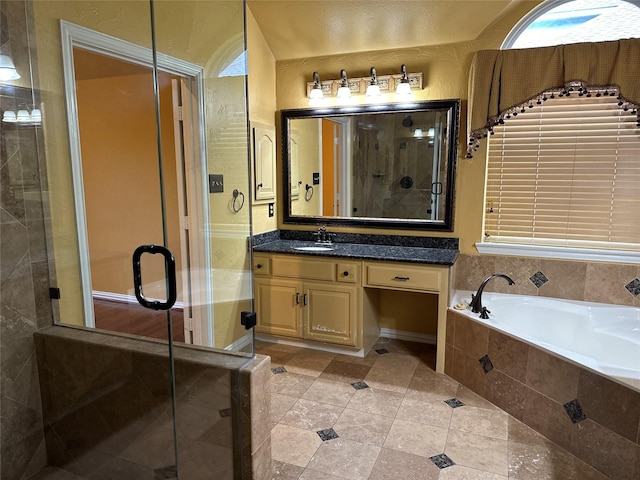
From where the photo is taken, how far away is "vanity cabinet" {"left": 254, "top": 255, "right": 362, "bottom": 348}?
10.1 feet

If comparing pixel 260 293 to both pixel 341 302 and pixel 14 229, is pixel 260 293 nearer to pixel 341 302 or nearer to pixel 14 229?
pixel 341 302

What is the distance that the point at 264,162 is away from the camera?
→ 136 inches

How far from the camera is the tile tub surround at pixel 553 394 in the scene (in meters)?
1.89

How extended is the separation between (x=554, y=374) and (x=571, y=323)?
817 millimetres

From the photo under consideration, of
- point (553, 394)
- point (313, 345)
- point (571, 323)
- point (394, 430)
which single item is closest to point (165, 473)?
point (394, 430)

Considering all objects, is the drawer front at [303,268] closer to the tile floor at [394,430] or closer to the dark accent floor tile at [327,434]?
the tile floor at [394,430]

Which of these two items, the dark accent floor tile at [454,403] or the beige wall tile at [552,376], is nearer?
the beige wall tile at [552,376]

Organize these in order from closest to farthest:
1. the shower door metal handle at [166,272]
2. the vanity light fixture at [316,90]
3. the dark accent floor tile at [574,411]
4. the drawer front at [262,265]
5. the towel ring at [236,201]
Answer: the shower door metal handle at [166,272] < the dark accent floor tile at [574,411] < the towel ring at [236,201] < the drawer front at [262,265] < the vanity light fixture at [316,90]

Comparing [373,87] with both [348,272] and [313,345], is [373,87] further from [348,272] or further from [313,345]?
[313,345]

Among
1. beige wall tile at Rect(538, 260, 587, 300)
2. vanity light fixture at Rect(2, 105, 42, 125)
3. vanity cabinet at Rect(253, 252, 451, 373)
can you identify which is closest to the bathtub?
beige wall tile at Rect(538, 260, 587, 300)

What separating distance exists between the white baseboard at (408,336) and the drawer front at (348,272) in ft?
2.53

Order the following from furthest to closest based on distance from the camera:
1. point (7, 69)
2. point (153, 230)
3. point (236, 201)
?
Answer: point (153, 230) < point (236, 201) < point (7, 69)

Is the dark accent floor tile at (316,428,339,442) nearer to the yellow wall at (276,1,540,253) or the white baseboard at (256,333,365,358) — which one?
the white baseboard at (256,333,365,358)

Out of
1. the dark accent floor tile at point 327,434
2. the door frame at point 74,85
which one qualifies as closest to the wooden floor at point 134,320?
the door frame at point 74,85
